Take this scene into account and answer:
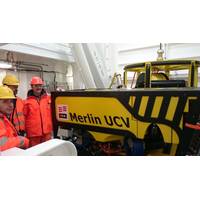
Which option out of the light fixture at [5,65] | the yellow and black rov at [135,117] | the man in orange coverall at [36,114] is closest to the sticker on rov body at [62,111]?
the yellow and black rov at [135,117]

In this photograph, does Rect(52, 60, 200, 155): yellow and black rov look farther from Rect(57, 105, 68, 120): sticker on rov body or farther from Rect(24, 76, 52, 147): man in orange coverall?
Rect(24, 76, 52, 147): man in orange coverall

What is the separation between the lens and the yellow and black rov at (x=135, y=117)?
1530mm

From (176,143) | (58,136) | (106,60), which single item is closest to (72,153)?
(176,143)

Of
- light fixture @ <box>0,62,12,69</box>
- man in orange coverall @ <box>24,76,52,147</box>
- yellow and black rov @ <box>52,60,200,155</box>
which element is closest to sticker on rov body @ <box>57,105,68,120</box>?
yellow and black rov @ <box>52,60,200,155</box>

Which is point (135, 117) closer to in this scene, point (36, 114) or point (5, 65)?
point (36, 114)

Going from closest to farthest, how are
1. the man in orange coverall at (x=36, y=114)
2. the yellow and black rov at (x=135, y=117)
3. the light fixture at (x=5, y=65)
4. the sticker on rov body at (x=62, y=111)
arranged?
the yellow and black rov at (x=135, y=117) < the sticker on rov body at (x=62, y=111) < the man in orange coverall at (x=36, y=114) < the light fixture at (x=5, y=65)

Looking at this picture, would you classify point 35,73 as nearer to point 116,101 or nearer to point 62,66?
point 62,66

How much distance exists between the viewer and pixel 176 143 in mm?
1583

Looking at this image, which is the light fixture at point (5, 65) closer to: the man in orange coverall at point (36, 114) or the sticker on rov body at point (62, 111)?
the man in orange coverall at point (36, 114)

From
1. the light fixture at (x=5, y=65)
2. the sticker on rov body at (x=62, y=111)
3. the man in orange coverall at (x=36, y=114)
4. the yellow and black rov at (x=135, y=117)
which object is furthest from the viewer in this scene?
the light fixture at (x=5, y=65)

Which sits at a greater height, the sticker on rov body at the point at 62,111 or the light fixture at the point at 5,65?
the light fixture at the point at 5,65

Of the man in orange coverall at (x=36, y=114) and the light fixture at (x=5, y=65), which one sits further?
the light fixture at (x=5, y=65)

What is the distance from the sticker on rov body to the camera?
2238 millimetres
